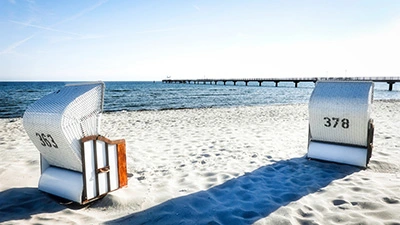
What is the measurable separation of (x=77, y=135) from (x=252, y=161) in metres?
3.60

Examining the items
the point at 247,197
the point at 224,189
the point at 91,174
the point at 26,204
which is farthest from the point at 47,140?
the point at 247,197

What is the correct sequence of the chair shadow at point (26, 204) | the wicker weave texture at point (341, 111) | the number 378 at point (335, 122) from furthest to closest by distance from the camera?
the number 378 at point (335, 122) < the wicker weave texture at point (341, 111) < the chair shadow at point (26, 204)

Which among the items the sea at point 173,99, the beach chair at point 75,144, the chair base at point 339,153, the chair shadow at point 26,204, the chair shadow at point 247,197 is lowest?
the sea at point 173,99

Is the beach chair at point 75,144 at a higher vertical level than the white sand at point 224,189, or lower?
higher

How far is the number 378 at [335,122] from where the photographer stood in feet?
15.6

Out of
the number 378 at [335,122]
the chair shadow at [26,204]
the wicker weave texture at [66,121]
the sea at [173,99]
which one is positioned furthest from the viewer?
the sea at [173,99]

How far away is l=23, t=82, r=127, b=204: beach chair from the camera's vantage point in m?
3.22

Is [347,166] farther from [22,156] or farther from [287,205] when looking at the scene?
[22,156]

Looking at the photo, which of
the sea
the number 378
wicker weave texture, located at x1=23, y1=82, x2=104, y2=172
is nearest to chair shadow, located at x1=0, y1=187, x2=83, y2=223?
wicker weave texture, located at x1=23, y1=82, x2=104, y2=172

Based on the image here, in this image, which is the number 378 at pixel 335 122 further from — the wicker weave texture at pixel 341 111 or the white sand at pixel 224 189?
the white sand at pixel 224 189

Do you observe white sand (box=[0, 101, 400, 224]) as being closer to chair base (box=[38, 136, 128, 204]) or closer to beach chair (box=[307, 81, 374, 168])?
chair base (box=[38, 136, 128, 204])

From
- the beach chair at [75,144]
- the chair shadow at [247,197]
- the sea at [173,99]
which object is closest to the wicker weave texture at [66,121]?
the beach chair at [75,144]

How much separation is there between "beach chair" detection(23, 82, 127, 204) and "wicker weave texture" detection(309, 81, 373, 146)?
12.3 feet

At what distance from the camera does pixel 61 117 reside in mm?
3098
